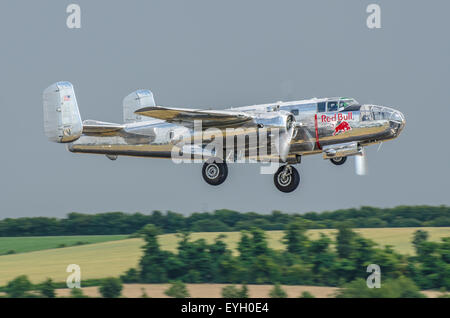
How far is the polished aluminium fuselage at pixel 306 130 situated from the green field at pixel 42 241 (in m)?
31.7

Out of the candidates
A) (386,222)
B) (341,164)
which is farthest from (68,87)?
(386,222)

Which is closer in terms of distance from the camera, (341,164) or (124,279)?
(341,164)

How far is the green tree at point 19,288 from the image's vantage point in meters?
38.3

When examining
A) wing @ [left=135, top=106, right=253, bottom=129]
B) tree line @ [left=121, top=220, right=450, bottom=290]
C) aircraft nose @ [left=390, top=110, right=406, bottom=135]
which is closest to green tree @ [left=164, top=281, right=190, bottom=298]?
tree line @ [left=121, top=220, right=450, bottom=290]

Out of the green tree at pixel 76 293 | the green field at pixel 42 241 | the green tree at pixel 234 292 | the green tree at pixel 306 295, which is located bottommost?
the green tree at pixel 306 295

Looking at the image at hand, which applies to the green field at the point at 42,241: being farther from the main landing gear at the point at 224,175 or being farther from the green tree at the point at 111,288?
the main landing gear at the point at 224,175

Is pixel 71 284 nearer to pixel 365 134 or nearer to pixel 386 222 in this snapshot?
pixel 365 134

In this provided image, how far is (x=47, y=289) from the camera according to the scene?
126 ft

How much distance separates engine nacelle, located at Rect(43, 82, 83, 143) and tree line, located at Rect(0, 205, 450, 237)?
37117 millimetres

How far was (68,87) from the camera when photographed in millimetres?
25766

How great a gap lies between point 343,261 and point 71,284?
1631cm

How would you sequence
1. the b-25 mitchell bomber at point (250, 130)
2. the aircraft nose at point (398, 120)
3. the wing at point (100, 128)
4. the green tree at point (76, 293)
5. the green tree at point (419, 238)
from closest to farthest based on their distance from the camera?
the aircraft nose at point (398, 120)
the b-25 mitchell bomber at point (250, 130)
the wing at point (100, 128)
the green tree at point (76, 293)
the green tree at point (419, 238)

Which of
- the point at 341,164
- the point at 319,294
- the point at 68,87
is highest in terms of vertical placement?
the point at 68,87

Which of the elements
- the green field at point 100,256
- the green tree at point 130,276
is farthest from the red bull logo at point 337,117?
the green field at point 100,256
